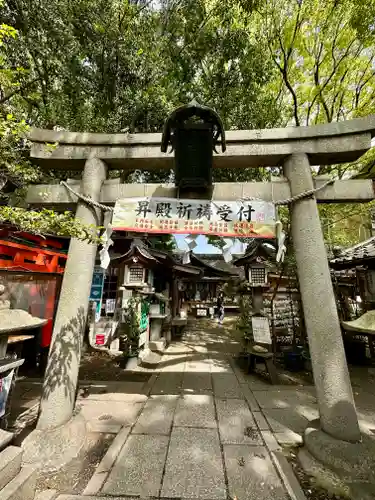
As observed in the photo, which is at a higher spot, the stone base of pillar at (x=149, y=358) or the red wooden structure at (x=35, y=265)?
the red wooden structure at (x=35, y=265)

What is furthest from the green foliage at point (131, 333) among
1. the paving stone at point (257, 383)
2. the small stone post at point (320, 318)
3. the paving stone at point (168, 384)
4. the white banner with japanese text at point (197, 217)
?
the small stone post at point (320, 318)

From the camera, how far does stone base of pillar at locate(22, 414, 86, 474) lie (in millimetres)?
3162

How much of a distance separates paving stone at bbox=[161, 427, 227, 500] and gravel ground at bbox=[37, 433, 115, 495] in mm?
1041

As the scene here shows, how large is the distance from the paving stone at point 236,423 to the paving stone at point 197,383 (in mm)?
754

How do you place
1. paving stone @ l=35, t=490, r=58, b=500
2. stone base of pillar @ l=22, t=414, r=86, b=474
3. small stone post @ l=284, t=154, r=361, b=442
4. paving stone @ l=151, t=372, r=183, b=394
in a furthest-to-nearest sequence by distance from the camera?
paving stone @ l=151, t=372, r=183, b=394, small stone post @ l=284, t=154, r=361, b=442, stone base of pillar @ l=22, t=414, r=86, b=474, paving stone @ l=35, t=490, r=58, b=500

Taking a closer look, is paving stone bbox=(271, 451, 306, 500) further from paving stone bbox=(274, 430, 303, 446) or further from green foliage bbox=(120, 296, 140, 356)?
green foliage bbox=(120, 296, 140, 356)

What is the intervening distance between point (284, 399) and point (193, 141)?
20.1ft

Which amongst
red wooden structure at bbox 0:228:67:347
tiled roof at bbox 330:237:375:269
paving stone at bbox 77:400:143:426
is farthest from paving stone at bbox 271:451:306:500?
tiled roof at bbox 330:237:375:269

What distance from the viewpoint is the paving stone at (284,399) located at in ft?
17.4

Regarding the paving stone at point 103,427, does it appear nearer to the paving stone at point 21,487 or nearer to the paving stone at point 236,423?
the paving stone at point 21,487

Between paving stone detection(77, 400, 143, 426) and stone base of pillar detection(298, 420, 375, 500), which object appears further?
paving stone detection(77, 400, 143, 426)

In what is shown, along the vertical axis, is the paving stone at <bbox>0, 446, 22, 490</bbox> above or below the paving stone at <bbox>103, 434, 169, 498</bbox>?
above

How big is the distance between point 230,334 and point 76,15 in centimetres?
1701

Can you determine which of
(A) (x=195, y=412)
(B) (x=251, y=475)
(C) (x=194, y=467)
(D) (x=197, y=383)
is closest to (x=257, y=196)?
(B) (x=251, y=475)
